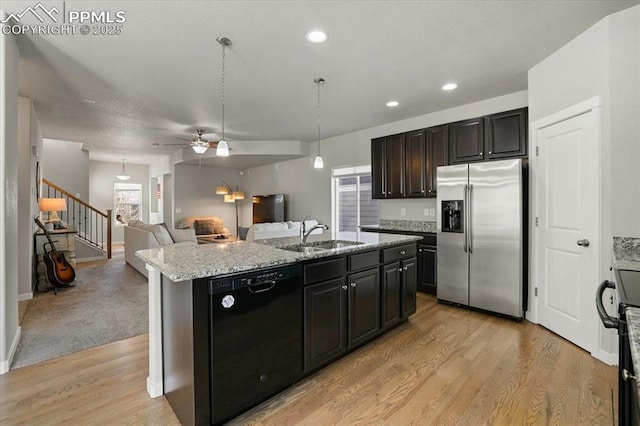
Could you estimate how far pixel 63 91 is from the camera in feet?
12.7

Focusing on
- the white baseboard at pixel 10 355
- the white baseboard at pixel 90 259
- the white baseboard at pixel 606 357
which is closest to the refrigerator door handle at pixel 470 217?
Answer: the white baseboard at pixel 606 357

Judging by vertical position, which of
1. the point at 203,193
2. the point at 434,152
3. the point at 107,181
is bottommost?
the point at 203,193

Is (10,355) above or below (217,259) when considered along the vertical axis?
below

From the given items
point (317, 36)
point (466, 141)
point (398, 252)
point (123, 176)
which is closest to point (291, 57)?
point (317, 36)

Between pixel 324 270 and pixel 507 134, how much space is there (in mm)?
3088

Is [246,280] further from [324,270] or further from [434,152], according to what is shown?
[434,152]

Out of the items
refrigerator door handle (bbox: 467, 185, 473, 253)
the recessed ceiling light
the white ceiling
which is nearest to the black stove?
the white ceiling

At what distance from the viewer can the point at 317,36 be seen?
263cm

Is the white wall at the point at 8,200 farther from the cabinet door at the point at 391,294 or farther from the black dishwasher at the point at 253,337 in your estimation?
the cabinet door at the point at 391,294

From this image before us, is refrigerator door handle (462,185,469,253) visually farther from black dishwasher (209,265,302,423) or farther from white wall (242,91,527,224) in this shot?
black dishwasher (209,265,302,423)

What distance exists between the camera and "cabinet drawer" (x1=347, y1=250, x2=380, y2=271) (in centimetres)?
257

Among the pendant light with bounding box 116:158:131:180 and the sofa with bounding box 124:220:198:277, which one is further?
the pendant light with bounding box 116:158:131:180

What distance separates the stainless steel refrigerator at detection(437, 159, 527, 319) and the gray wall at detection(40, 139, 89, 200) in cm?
839

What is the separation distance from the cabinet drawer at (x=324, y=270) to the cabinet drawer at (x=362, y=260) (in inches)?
3.1
